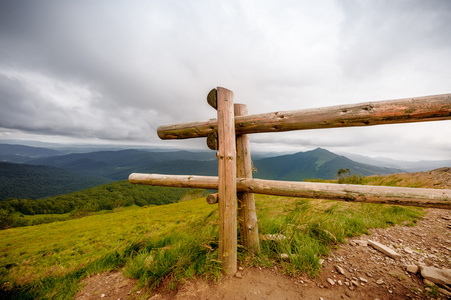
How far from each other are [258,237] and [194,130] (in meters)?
2.44

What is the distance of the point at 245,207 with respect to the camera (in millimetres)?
3180

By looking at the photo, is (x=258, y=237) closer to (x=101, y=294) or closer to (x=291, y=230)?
(x=291, y=230)

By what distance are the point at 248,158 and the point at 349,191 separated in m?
1.65

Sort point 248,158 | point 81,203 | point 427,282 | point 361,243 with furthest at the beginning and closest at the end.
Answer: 1. point 81,203
2. point 361,243
3. point 248,158
4. point 427,282

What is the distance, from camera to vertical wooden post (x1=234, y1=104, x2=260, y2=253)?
10.5ft

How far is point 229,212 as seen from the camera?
2775mm

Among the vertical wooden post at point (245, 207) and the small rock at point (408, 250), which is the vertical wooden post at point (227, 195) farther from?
the small rock at point (408, 250)

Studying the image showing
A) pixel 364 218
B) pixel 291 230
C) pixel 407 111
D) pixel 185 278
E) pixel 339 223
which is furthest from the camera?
pixel 364 218

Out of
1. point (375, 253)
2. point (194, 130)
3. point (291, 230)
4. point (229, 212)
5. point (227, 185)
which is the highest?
point (194, 130)

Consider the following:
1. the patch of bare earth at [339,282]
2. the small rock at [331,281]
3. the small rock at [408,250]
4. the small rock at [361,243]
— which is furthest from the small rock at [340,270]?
the small rock at [408,250]

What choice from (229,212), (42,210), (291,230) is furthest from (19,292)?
(42,210)

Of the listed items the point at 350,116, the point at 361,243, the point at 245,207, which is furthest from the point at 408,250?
the point at 245,207

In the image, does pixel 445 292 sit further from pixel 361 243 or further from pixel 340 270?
pixel 361 243

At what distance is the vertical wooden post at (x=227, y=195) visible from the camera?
2771mm
